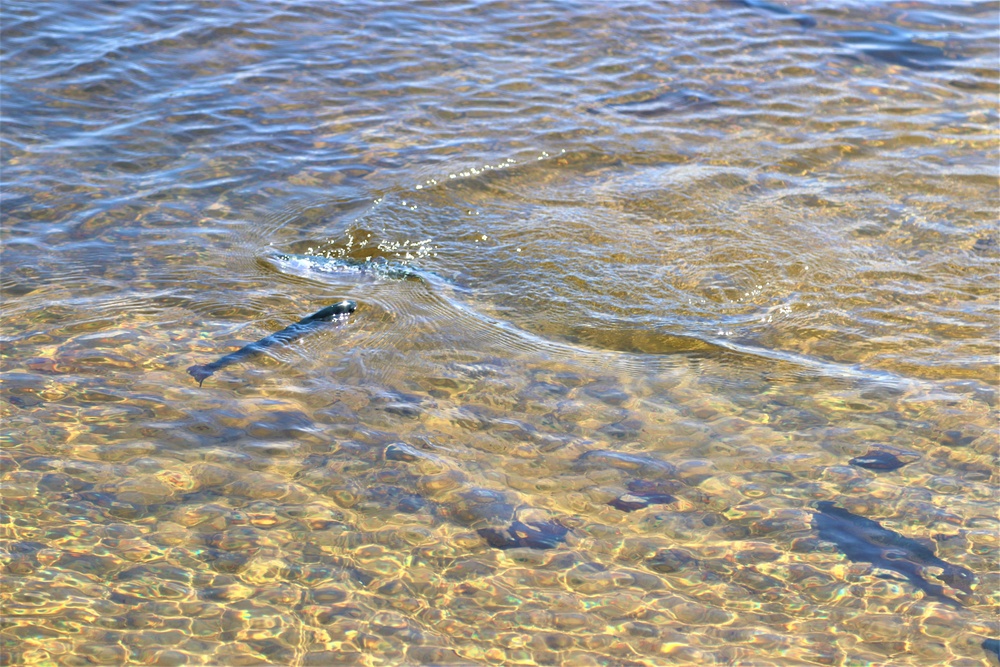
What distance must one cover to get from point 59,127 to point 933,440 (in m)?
7.03

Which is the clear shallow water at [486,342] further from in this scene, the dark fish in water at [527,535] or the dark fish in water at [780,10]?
the dark fish in water at [780,10]

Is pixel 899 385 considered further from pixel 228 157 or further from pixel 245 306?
pixel 228 157

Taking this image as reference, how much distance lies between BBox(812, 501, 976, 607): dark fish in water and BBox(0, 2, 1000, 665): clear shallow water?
2.5 inches

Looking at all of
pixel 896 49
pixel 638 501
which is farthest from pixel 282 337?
pixel 896 49

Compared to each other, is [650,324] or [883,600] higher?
[650,324]

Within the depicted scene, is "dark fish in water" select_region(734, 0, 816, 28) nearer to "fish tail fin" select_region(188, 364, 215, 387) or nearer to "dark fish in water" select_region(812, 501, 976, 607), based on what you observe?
"dark fish in water" select_region(812, 501, 976, 607)

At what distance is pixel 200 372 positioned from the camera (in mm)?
5293

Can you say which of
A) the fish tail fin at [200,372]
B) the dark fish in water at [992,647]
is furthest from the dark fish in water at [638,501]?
the fish tail fin at [200,372]

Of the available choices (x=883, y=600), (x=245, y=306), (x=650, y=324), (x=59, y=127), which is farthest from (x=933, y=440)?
(x=59, y=127)

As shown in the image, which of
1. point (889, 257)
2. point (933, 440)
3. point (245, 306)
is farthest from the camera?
point (889, 257)

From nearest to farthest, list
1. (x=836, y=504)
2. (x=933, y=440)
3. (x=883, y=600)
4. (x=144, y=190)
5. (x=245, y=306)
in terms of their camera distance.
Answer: (x=883, y=600) → (x=836, y=504) → (x=933, y=440) → (x=245, y=306) → (x=144, y=190)

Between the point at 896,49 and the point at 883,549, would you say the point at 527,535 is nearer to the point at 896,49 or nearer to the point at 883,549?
the point at 883,549

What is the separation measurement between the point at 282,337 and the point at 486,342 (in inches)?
47.9

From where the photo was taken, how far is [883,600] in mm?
4164
